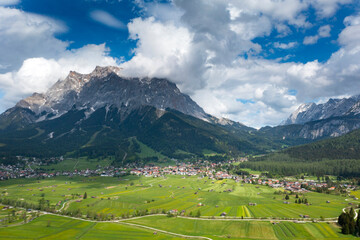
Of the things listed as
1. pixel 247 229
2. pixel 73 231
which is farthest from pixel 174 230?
pixel 73 231

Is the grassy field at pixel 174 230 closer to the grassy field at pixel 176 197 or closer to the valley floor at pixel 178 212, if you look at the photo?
the valley floor at pixel 178 212

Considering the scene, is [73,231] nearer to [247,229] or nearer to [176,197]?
[176,197]

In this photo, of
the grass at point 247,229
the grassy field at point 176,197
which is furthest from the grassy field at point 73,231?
the grassy field at point 176,197

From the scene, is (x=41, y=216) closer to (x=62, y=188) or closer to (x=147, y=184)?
(x=62, y=188)

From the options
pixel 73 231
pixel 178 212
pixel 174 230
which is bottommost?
pixel 73 231

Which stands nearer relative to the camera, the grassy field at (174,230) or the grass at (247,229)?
the grass at (247,229)

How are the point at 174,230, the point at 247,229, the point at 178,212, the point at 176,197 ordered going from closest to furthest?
the point at 247,229 → the point at 174,230 → the point at 178,212 → the point at 176,197

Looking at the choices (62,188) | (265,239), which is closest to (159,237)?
(265,239)
